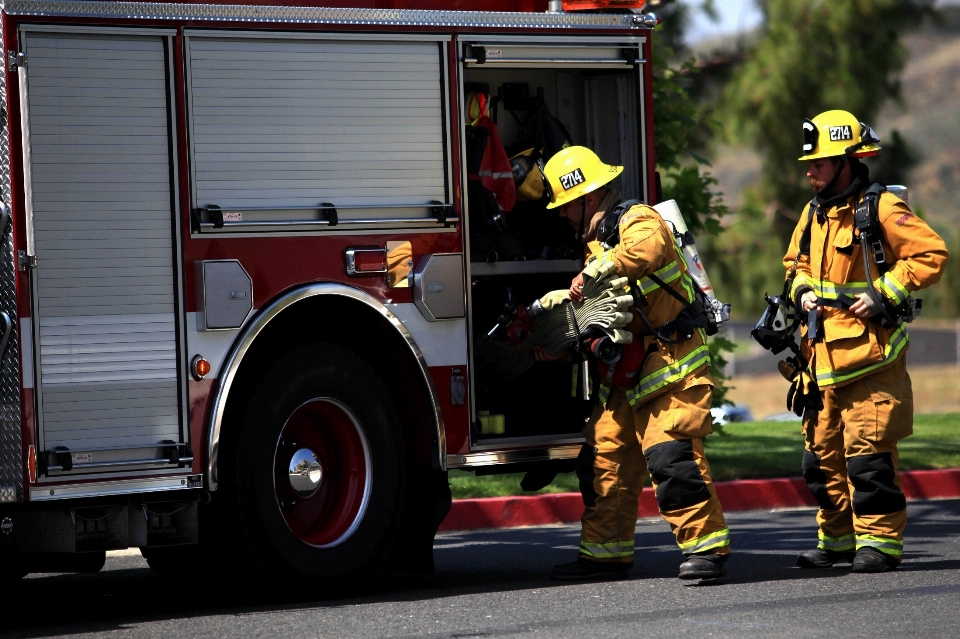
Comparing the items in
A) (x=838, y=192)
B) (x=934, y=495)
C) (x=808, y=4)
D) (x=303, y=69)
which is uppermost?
(x=808, y=4)

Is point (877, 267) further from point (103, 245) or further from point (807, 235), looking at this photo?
point (103, 245)

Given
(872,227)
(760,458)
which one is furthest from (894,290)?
(760,458)

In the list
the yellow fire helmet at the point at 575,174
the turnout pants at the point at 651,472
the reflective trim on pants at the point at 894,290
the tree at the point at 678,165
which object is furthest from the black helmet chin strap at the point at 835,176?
the tree at the point at 678,165

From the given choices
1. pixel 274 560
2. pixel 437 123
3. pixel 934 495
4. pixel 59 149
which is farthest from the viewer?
pixel 934 495

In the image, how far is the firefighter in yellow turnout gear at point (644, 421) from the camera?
6.48m

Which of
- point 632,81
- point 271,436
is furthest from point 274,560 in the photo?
point 632,81

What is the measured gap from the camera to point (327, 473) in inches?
262

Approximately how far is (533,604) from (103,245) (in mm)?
2173

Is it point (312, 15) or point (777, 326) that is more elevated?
point (312, 15)

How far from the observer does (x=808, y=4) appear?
689 inches

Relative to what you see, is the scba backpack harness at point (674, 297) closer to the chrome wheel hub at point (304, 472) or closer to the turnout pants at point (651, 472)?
the turnout pants at point (651, 472)

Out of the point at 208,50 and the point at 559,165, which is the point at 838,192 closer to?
the point at 559,165

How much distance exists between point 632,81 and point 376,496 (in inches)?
91.6

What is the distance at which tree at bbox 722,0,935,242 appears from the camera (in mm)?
17141
